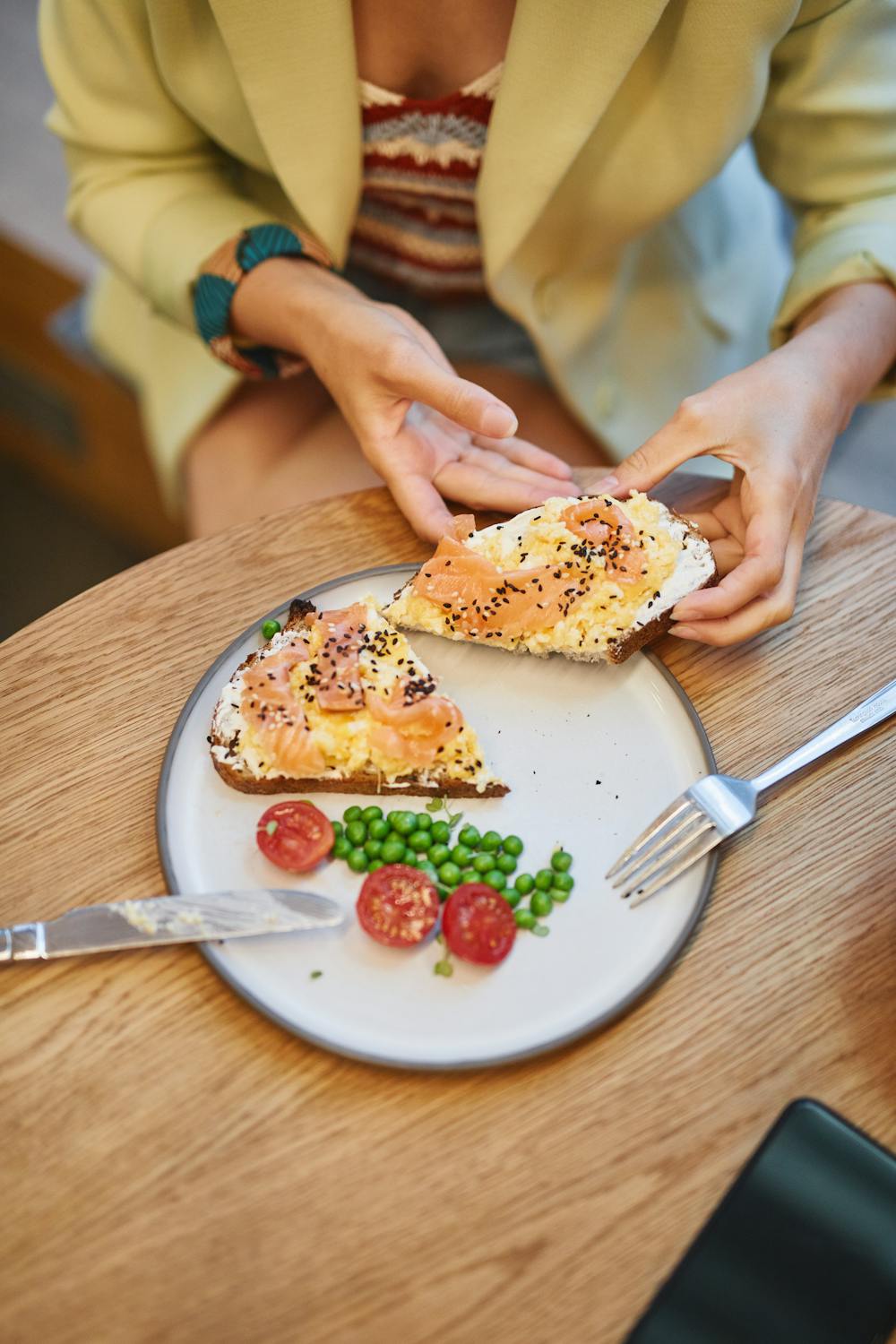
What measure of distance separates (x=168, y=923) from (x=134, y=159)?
1910 millimetres

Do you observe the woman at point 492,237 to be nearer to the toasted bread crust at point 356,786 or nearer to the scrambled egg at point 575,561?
the scrambled egg at point 575,561

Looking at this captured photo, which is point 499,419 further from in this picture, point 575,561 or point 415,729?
point 415,729

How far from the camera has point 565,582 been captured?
1825mm

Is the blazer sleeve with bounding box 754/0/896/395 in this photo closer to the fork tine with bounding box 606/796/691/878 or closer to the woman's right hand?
the woman's right hand

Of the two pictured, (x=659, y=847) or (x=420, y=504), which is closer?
(x=659, y=847)

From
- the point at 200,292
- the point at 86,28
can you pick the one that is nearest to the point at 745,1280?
the point at 200,292

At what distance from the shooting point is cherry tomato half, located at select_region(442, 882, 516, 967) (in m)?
1.48

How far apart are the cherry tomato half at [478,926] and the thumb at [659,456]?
0.84m

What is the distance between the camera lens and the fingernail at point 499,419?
1836 mm

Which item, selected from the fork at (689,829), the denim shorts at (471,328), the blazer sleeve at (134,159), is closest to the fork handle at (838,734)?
the fork at (689,829)

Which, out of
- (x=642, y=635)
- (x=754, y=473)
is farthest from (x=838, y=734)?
(x=754, y=473)

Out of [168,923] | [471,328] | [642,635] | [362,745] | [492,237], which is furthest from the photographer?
[471,328]

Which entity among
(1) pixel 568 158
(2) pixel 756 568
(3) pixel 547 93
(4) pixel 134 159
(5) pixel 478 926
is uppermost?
(4) pixel 134 159

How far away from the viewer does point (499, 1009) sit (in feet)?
4.78
